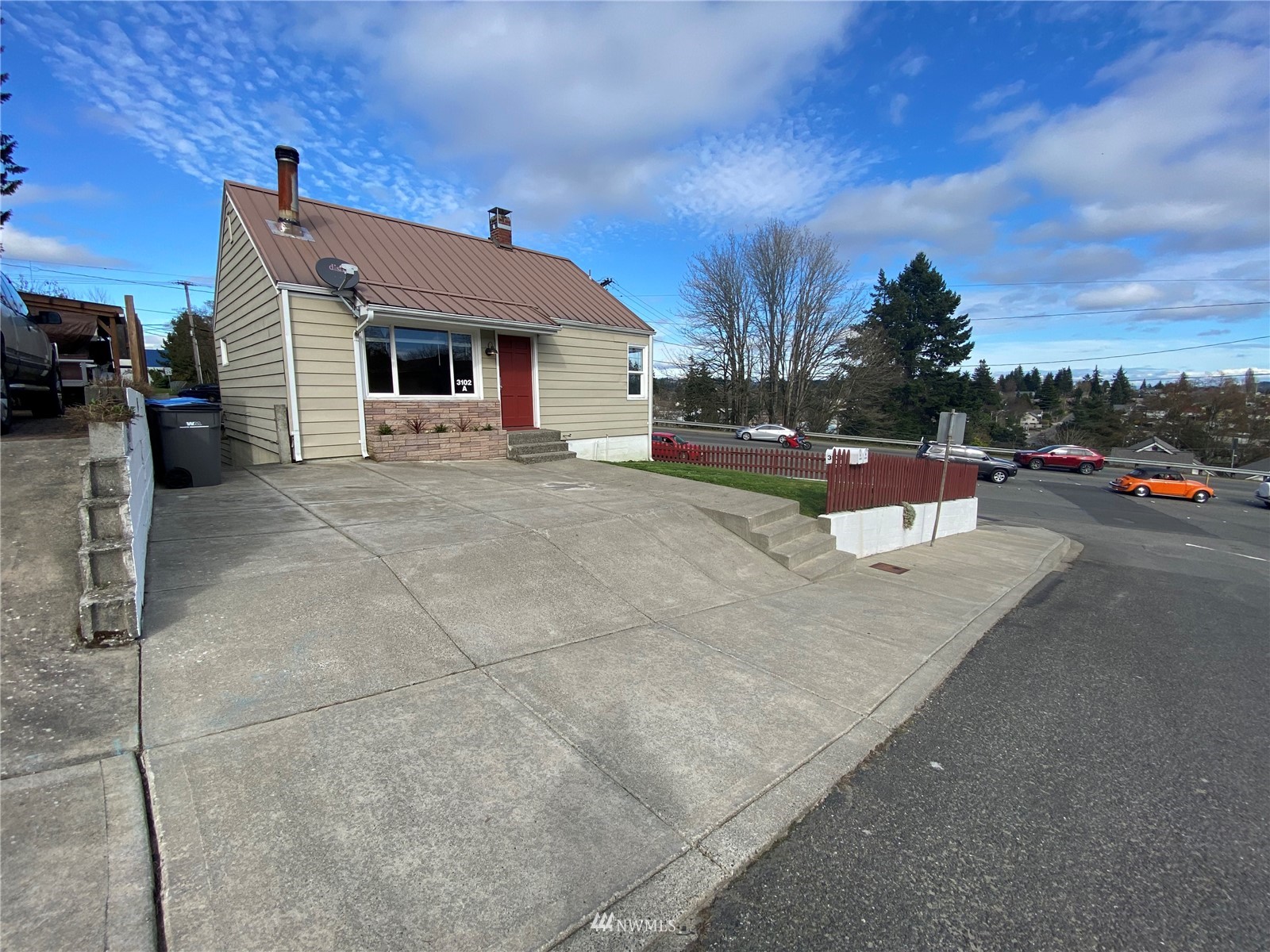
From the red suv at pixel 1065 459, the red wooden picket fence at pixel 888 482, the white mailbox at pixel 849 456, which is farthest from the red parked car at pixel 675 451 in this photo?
the red suv at pixel 1065 459

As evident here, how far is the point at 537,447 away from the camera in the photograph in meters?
11.6

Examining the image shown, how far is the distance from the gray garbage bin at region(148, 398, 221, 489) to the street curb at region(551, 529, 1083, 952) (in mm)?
7176

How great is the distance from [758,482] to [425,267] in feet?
26.7

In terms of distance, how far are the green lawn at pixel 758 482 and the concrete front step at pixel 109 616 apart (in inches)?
321

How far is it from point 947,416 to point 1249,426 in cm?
5635

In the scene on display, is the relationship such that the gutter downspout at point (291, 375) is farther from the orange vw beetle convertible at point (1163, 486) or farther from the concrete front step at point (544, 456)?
the orange vw beetle convertible at point (1163, 486)

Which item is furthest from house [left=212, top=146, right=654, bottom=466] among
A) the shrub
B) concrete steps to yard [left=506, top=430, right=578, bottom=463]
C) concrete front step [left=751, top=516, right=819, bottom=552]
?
concrete front step [left=751, top=516, right=819, bottom=552]

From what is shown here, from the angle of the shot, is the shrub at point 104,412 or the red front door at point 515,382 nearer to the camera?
the shrub at point 104,412

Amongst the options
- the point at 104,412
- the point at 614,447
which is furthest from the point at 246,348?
the point at 104,412

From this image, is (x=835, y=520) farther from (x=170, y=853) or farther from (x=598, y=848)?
(x=170, y=853)

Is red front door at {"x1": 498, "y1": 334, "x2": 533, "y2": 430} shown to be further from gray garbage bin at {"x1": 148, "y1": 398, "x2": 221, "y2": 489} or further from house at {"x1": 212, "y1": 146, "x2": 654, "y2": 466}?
gray garbage bin at {"x1": 148, "y1": 398, "x2": 221, "y2": 489}

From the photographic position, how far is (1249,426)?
149 feet

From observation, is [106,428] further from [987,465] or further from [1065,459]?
[1065,459]

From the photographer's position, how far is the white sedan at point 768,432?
3636cm
